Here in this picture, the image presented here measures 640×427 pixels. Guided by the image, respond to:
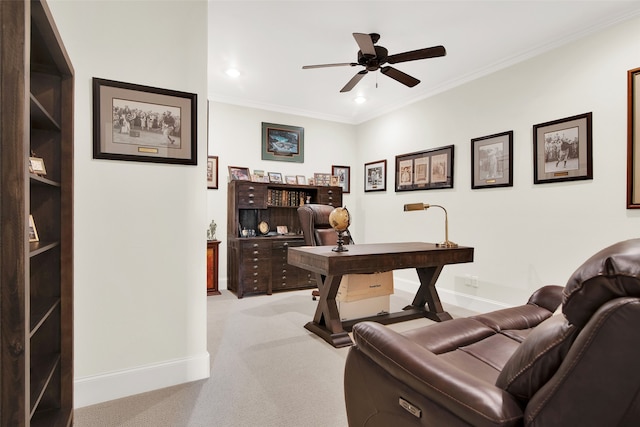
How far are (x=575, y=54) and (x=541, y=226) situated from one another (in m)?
1.63

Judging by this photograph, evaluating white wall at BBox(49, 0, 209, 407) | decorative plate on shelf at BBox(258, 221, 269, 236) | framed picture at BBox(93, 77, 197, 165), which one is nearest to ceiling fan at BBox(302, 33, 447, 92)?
white wall at BBox(49, 0, 209, 407)

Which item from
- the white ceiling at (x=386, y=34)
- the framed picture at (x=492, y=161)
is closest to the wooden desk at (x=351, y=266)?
the framed picture at (x=492, y=161)

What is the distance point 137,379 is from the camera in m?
2.08

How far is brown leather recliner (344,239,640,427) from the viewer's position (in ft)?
2.39

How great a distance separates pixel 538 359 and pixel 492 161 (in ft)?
11.0

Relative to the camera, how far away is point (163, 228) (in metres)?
2.17

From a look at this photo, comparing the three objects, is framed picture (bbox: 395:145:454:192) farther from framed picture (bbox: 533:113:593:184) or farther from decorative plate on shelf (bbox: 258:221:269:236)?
decorative plate on shelf (bbox: 258:221:269:236)

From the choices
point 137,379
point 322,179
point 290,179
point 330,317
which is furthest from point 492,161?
point 137,379

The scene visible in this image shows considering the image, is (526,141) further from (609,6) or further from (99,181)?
(99,181)

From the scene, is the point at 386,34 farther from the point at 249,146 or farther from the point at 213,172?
the point at 213,172

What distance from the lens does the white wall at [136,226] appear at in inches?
77.1

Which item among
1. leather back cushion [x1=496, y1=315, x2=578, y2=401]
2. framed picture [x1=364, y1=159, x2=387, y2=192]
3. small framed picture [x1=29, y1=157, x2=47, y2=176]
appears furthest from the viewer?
framed picture [x1=364, y1=159, x2=387, y2=192]

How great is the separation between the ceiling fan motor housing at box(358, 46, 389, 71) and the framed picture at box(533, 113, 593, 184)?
1.73 m

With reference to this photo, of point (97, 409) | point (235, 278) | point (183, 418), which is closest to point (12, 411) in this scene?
point (183, 418)
